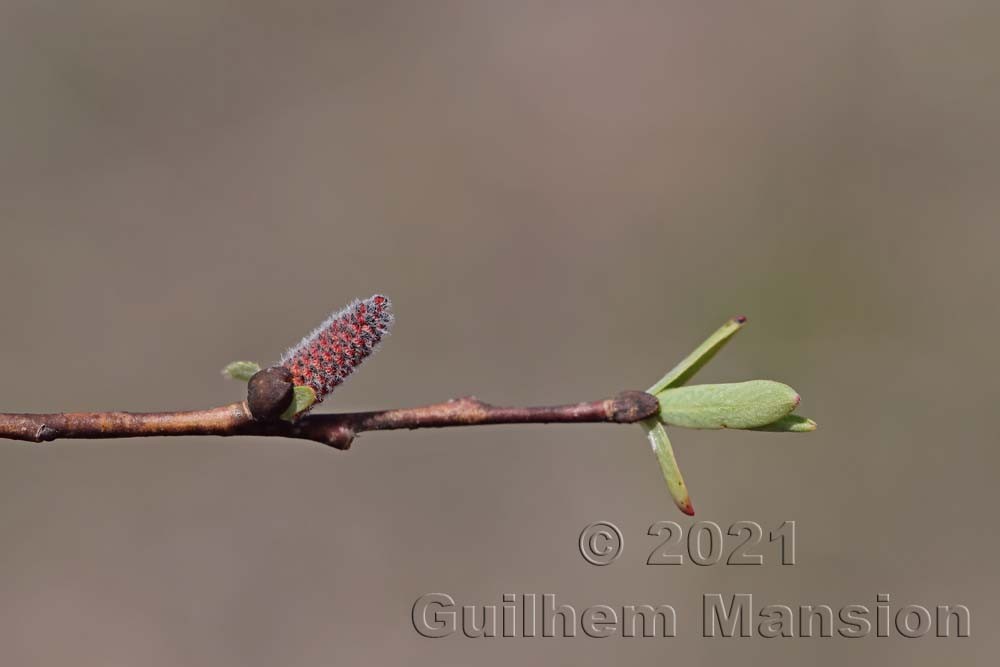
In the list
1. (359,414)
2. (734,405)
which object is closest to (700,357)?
(734,405)

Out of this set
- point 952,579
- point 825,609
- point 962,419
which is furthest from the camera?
point 962,419

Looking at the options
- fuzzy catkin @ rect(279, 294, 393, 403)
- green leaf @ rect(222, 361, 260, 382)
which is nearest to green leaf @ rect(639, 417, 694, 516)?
fuzzy catkin @ rect(279, 294, 393, 403)

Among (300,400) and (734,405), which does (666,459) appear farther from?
(300,400)

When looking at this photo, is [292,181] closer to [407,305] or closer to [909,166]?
[407,305]

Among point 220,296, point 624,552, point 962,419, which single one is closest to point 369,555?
point 624,552

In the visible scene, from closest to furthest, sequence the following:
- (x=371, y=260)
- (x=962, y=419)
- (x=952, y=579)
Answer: (x=952, y=579) < (x=962, y=419) < (x=371, y=260)

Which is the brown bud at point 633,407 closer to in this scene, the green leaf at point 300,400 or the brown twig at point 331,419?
the brown twig at point 331,419

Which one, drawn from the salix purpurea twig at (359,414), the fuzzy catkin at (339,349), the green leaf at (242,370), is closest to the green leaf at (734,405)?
the salix purpurea twig at (359,414)
